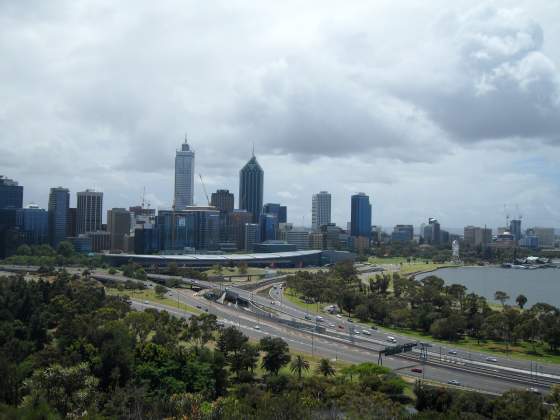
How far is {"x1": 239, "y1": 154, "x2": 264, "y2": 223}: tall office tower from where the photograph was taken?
100 metres

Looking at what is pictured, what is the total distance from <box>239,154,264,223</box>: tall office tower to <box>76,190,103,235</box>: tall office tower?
32733mm

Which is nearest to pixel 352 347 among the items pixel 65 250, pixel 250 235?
pixel 65 250

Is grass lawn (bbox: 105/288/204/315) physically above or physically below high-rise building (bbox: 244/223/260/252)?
below

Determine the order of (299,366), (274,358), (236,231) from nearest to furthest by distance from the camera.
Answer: (299,366) < (274,358) < (236,231)

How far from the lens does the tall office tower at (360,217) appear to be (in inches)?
3812

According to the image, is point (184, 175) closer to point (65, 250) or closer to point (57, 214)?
point (57, 214)

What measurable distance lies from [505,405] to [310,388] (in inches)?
174

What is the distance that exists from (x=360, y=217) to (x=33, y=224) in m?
55.7

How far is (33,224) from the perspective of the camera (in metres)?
56.8

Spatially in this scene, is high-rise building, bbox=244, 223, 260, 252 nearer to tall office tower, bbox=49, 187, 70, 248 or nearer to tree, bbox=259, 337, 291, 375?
tall office tower, bbox=49, 187, 70, 248

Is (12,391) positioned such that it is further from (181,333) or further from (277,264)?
(277,264)

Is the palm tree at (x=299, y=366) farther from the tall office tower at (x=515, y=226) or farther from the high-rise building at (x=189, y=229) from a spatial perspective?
the tall office tower at (x=515, y=226)

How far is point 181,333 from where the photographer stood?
2033cm

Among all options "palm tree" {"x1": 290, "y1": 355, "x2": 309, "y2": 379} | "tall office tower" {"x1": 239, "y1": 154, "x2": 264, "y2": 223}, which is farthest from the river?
"tall office tower" {"x1": 239, "y1": 154, "x2": 264, "y2": 223}
